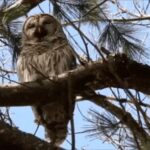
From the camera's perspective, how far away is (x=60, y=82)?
7.05 feet

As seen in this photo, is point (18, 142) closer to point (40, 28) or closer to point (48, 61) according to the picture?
Answer: point (48, 61)

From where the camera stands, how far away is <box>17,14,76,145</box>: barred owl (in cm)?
344

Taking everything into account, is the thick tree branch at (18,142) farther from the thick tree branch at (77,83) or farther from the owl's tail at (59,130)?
the owl's tail at (59,130)

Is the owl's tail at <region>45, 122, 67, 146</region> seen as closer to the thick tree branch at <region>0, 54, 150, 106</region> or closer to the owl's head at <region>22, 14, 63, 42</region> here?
the owl's head at <region>22, 14, 63, 42</region>

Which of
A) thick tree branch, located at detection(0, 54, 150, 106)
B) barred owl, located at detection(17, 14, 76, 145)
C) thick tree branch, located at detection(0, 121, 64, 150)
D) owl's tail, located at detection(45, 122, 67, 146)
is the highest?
barred owl, located at detection(17, 14, 76, 145)

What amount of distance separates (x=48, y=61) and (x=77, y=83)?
149 cm

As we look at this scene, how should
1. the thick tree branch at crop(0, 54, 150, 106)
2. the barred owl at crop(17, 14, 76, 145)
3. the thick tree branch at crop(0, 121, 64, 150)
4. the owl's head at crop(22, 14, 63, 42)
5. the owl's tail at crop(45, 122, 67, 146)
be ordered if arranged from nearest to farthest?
the thick tree branch at crop(0, 121, 64, 150) < the thick tree branch at crop(0, 54, 150, 106) < the owl's tail at crop(45, 122, 67, 146) < the barred owl at crop(17, 14, 76, 145) < the owl's head at crop(22, 14, 63, 42)

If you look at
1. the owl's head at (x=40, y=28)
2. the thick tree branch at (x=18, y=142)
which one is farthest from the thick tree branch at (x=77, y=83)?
the owl's head at (x=40, y=28)

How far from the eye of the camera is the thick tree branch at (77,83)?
209 cm

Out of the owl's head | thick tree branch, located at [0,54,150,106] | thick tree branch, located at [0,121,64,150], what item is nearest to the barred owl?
the owl's head

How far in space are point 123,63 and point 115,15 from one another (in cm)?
119

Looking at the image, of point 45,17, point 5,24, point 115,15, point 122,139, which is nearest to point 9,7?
point 5,24

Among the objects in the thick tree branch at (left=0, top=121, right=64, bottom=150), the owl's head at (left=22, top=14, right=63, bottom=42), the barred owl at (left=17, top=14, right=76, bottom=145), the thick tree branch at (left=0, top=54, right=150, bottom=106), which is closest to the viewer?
the thick tree branch at (left=0, top=121, right=64, bottom=150)

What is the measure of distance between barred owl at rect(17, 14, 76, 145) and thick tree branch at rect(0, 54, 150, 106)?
40.2 inches
